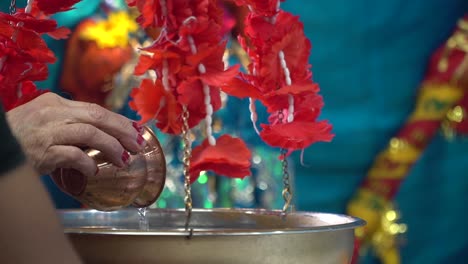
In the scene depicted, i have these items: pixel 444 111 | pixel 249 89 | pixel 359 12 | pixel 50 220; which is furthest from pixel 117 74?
pixel 50 220

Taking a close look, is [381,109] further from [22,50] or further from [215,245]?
[215,245]

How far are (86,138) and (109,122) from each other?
2 centimetres

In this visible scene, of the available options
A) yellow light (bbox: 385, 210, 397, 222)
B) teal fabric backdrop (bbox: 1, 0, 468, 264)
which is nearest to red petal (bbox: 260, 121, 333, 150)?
teal fabric backdrop (bbox: 1, 0, 468, 264)

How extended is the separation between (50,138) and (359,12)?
2.05m

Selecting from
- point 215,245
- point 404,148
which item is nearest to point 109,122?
point 215,245

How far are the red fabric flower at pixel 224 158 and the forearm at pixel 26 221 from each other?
296 millimetres

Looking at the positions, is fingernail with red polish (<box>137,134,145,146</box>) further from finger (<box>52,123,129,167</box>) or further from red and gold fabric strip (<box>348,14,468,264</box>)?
red and gold fabric strip (<box>348,14,468,264</box>)

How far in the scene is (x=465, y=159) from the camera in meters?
2.74

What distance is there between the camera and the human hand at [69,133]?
709 millimetres

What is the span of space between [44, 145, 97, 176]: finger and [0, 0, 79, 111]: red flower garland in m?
0.16

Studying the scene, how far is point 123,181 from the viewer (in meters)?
0.75

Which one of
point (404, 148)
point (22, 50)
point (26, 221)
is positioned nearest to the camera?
point (26, 221)

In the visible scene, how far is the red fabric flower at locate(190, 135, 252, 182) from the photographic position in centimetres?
75

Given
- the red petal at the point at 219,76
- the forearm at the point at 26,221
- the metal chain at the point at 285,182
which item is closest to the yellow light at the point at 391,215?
the metal chain at the point at 285,182
